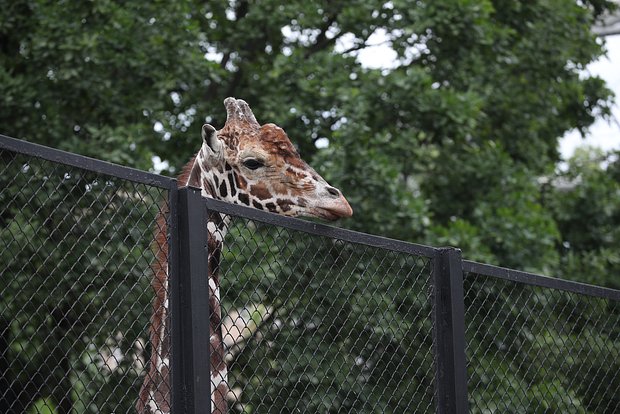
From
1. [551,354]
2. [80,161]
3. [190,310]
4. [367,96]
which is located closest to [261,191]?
[190,310]

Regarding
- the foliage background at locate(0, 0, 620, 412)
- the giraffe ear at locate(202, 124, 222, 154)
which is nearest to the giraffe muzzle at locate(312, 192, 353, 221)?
the giraffe ear at locate(202, 124, 222, 154)

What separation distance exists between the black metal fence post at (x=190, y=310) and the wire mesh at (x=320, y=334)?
139 mm

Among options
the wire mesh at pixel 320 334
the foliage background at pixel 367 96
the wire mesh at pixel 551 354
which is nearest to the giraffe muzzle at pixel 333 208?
the wire mesh at pixel 320 334

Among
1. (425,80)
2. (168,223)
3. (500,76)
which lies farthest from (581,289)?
(500,76)

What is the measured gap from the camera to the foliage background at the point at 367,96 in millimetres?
9281

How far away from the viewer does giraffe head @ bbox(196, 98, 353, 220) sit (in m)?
4.11

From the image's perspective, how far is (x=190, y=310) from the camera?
10.5 feet

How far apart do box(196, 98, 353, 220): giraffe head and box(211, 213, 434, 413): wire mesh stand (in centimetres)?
15

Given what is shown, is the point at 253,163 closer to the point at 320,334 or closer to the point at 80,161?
the point at 80,161

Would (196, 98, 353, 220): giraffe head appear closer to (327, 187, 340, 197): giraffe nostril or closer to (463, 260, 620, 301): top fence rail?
(327, 187, 340, 197): giraffe nostril

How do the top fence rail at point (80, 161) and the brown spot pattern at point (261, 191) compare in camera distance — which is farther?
the brown spot pattern at point (261, 191)

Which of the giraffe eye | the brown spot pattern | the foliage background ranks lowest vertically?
the foliage background

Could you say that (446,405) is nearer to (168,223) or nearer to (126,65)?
(168,223)

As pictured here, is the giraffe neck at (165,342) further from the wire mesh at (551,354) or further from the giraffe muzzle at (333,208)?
the wire mesh at (551,354)
